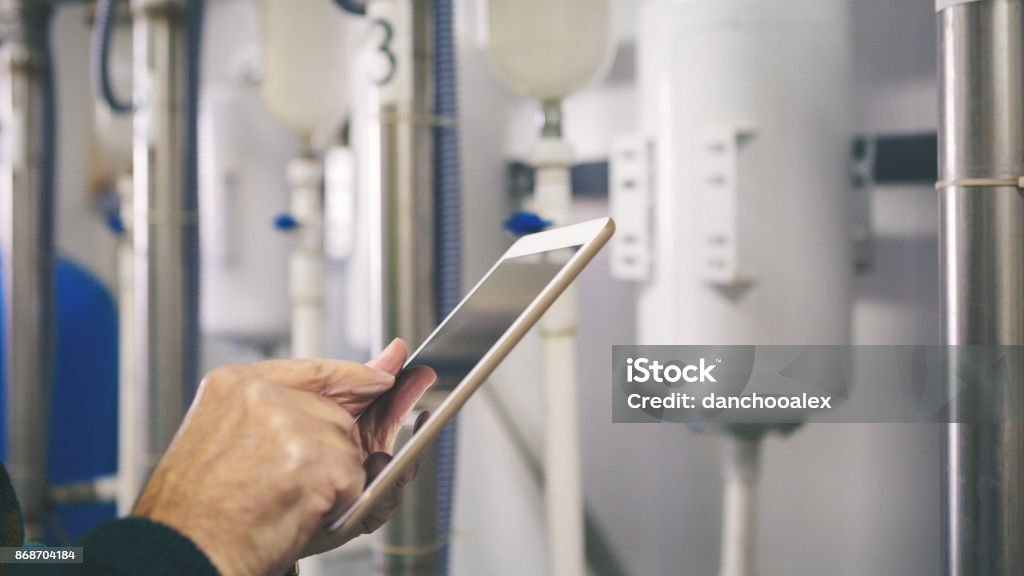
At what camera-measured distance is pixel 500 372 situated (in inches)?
51.5

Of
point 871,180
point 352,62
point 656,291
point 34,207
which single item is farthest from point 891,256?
point 34,207

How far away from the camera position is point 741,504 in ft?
3.07

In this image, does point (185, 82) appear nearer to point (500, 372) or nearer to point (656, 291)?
point (500, 372)

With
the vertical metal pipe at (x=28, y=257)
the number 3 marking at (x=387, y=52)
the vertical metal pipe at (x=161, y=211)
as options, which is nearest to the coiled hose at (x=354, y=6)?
the number 3 marking at (x=387, y=52)

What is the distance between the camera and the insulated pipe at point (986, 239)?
651mm

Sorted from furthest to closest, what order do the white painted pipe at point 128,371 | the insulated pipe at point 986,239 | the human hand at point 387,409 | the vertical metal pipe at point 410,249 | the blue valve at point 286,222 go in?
1. the white painted pipe at point 128,371
2. the blue valve at point 286,222
3. the vertical metal pipe at point 410,249
4. the insulated pipe at point 986,239
5. the human hand at point 387,409

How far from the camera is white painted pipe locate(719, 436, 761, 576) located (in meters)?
0.93

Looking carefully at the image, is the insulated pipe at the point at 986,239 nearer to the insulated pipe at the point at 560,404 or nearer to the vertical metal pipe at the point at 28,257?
the insulated pipe at the point at 560,404

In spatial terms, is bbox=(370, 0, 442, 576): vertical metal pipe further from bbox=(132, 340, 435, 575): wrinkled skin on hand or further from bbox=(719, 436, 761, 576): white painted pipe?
bbox=(132, 340, 435, 575): wrinkled skin on hand

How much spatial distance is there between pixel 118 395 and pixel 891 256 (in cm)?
173

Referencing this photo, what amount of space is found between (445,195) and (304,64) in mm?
460

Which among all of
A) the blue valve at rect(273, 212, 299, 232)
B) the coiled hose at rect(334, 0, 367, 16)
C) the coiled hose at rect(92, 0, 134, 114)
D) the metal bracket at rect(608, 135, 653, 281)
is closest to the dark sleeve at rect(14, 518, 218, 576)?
the metal bracket at rect(608, 135, 653, 281)

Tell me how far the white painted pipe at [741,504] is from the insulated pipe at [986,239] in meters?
0.26

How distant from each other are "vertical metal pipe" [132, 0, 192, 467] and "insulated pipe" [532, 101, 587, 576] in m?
0.76
